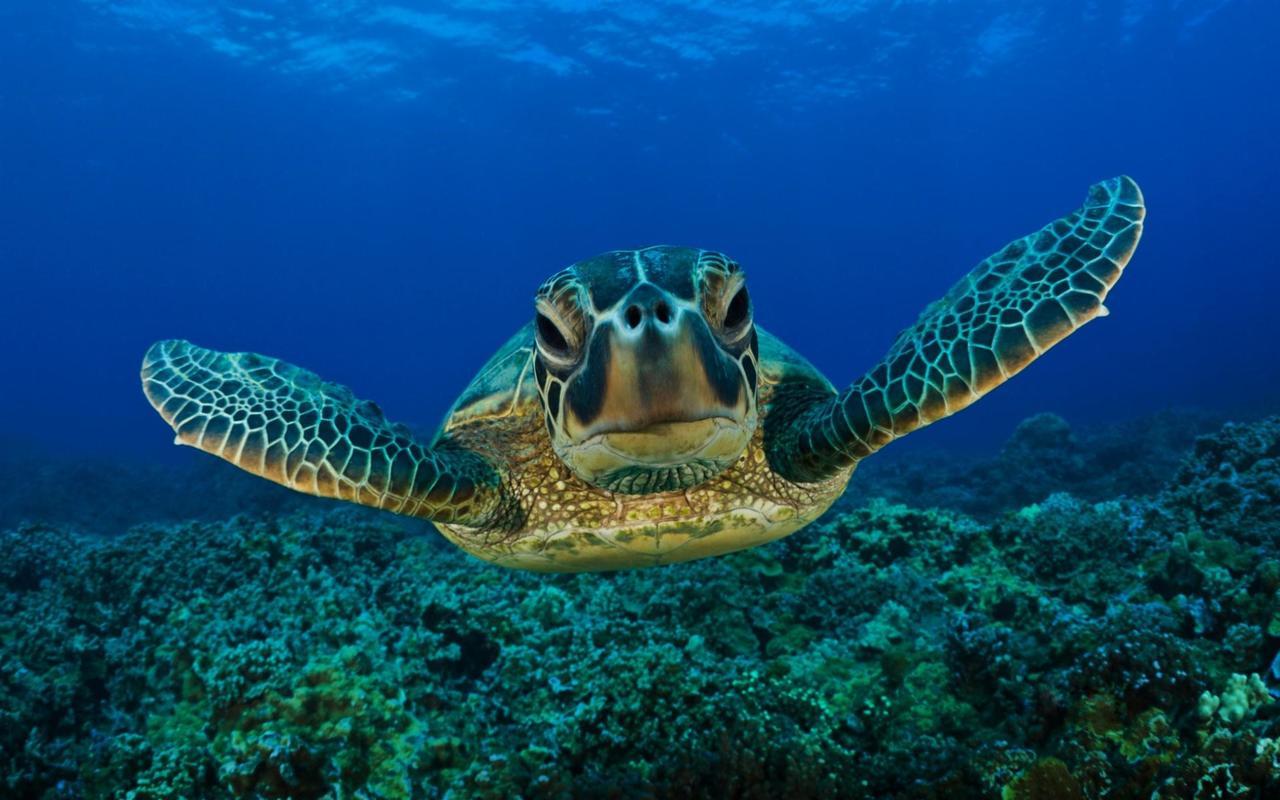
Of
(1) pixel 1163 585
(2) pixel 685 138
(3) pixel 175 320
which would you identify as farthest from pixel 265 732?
(3) pixel 175 320

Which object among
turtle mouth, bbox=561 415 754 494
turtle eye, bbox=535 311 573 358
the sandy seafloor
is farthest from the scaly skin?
turtle eye, bbox=535 311 573 358

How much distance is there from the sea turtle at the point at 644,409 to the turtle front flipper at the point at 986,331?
1 cm

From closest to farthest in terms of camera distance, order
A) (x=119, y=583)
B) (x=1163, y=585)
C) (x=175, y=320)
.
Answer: (x=1163, y=585) < (x=119, y=583) < (x=175, y=320)

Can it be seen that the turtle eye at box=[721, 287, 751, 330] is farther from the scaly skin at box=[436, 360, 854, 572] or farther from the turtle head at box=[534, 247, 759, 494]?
the scaly skin at box=[436, 360, 854, 572]

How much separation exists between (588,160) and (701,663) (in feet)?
190

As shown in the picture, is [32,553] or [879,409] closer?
[879,409]

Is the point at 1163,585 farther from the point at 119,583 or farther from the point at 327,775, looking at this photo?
the point at 119,583

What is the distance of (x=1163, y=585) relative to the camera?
381 cm

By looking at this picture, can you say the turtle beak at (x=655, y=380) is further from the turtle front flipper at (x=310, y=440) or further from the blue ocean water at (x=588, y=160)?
the blue ocean water at (x=588, y=160)

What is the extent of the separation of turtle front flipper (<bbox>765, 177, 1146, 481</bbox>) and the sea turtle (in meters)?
0.01

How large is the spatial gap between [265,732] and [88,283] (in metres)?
105

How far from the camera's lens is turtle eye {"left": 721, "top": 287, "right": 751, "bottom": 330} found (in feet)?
7.81

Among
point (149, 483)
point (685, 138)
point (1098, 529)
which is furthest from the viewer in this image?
point (685, 138)

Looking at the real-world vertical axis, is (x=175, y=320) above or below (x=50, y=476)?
above
